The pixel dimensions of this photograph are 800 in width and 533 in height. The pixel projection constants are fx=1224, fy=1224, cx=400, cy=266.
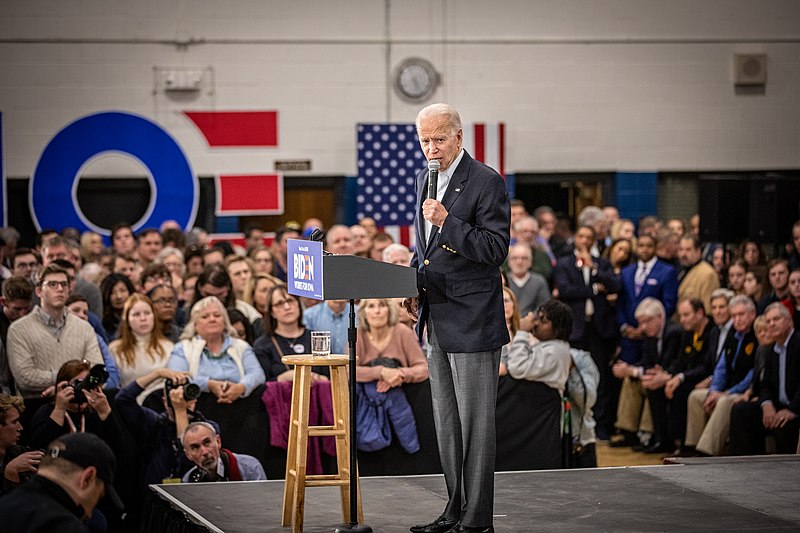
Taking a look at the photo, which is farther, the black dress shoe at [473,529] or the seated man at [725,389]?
the seated man at [725,389]

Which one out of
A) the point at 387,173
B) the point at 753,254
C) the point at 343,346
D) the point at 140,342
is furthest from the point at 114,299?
the point at 387,173

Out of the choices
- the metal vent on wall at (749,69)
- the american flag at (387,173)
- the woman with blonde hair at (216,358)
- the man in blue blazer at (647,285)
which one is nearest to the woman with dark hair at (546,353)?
the woman with blonde hair at (216,358)

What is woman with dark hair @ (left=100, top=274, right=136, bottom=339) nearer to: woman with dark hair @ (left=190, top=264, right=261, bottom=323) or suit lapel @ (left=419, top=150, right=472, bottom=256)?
woman with dark hair @ (left=190, top=264, right=261, bottom=323)

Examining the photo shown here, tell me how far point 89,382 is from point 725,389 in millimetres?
3868

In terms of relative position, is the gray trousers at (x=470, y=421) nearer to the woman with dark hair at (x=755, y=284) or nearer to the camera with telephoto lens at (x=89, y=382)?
the camera with telephoto lens at (x=89, y=382)

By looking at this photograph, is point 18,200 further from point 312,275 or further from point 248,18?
point 312,275

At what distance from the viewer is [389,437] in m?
6.10

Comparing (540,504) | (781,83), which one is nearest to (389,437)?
(540,504)

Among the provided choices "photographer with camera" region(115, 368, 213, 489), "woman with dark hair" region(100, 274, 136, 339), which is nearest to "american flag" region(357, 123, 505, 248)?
"woman with dark hair" region(100, 274, 136, 339)

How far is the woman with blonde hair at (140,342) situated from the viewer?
244 inches

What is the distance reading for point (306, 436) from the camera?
4.03 m

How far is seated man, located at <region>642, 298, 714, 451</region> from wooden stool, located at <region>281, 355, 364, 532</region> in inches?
158

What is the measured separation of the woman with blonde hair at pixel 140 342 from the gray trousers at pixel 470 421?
261cm

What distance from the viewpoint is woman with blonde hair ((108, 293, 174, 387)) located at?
20.3 feet
